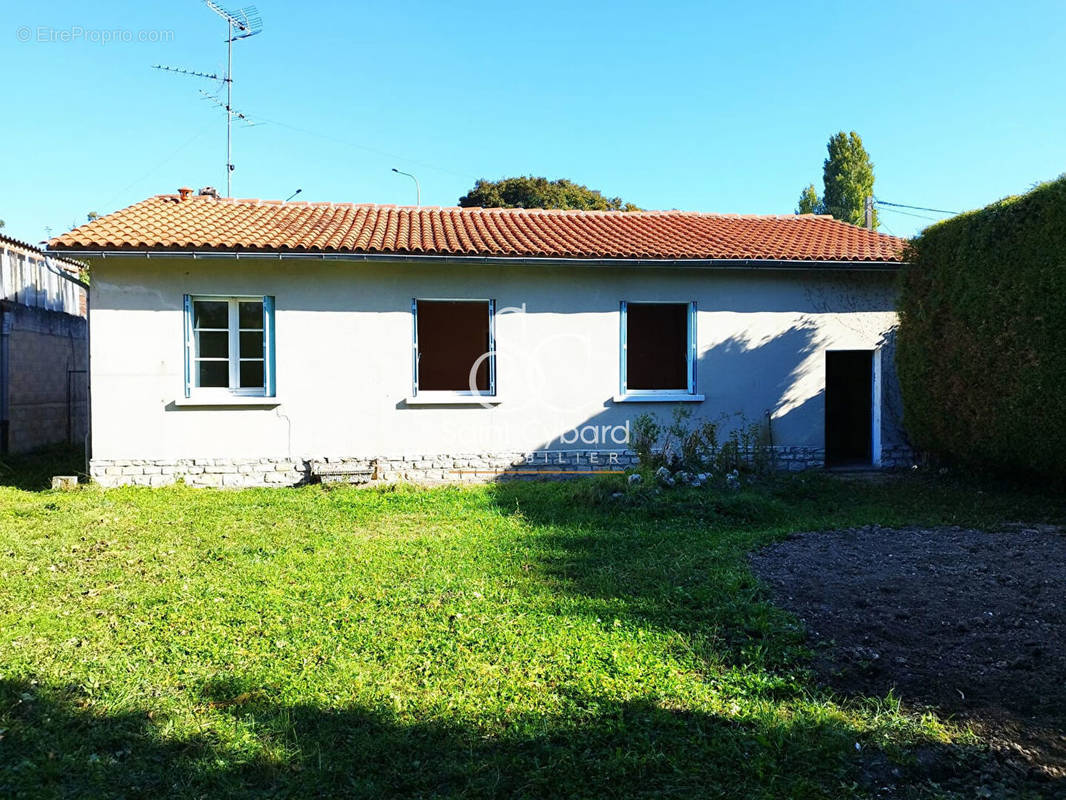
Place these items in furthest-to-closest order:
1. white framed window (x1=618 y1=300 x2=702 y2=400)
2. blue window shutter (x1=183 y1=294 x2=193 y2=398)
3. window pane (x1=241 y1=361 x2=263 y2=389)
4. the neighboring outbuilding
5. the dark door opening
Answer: white framed window (x1=618 y1=300 x2=702 y2=400) < the dark door opening < the neighboring outbuilding < window pane (x1=241 y1=361 x2=263 y2=389) < blue window shutter (x1=183 y1=294 x2=193 y2=398)

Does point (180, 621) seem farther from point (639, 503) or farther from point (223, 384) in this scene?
point (223, 384)

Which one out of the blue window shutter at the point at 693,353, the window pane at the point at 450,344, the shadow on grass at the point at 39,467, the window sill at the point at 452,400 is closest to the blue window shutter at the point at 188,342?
the shadow on grass at the point at 39,467

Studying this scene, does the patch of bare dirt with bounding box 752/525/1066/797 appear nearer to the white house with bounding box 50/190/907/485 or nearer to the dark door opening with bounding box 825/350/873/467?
the white house with bounding box 50/190/907/485

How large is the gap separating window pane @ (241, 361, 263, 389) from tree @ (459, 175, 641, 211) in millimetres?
20647

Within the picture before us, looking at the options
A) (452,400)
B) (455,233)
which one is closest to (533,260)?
(455,233)

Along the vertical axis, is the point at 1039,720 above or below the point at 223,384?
below

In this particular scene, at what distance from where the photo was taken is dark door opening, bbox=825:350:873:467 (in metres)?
12.6

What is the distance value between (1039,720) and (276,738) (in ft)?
11.5

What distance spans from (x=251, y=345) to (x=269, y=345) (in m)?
0.39

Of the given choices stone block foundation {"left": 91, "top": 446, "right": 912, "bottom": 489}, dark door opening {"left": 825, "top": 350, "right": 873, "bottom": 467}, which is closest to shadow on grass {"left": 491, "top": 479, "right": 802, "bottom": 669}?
stone block foundation {"left": 91, "top": 446, "right": 912, "bottom": 489}

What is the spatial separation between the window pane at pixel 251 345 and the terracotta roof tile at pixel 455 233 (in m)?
1.30

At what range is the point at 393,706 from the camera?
11.2 ft

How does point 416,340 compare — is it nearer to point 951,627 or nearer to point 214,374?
point 214,374

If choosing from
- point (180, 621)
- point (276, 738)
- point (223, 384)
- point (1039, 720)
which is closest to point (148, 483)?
point (223, 384)
